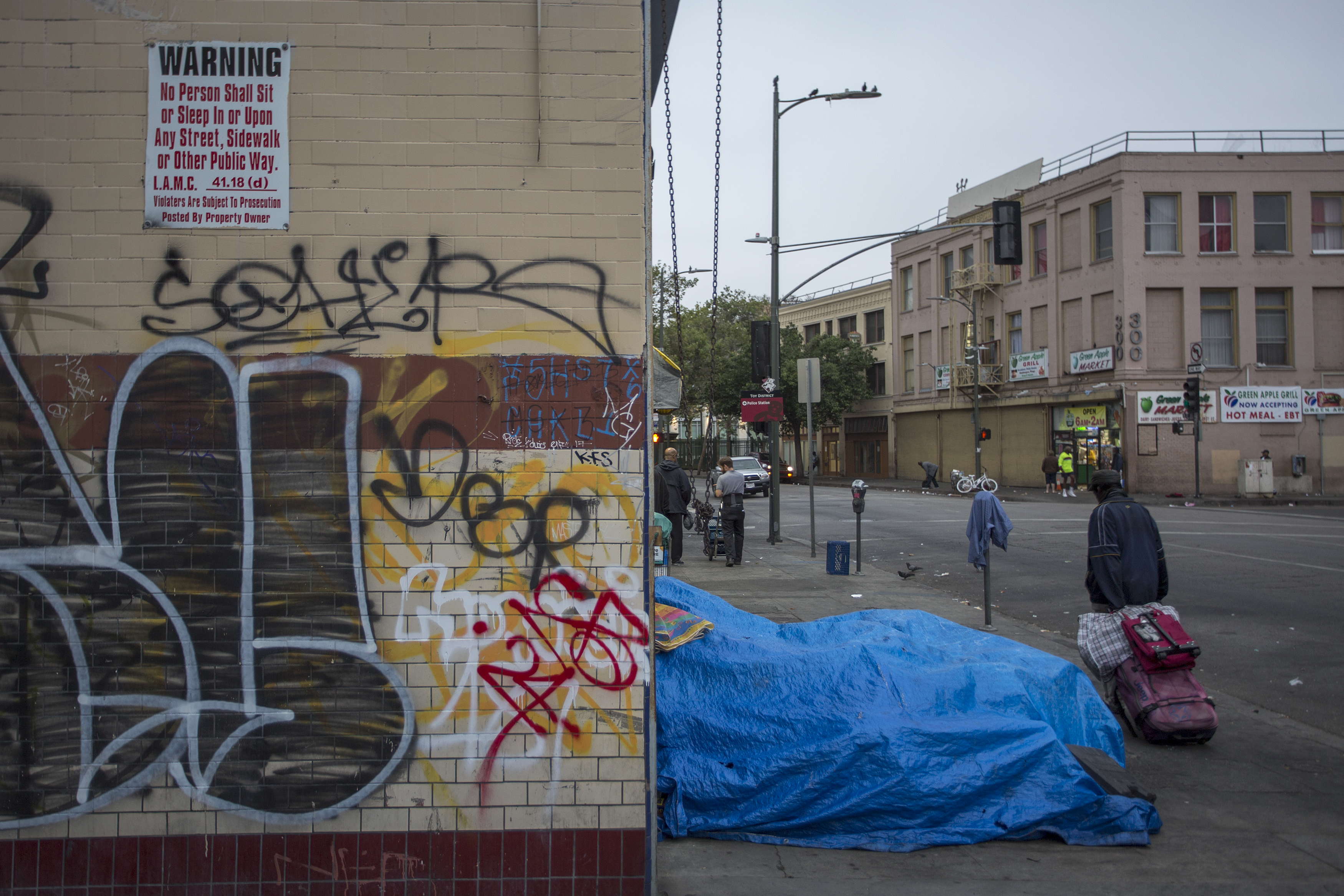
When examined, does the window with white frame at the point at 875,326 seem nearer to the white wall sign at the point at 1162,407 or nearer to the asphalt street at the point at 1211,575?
the white wall sign at the point at 1162,407

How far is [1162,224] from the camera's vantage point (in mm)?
33438

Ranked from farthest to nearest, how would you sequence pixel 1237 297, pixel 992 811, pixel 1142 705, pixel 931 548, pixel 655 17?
1. pixel 1237 297
2. pixel 931 548
3. pixel 655 17
4. pixel 1142 705
5. pixel 992 811

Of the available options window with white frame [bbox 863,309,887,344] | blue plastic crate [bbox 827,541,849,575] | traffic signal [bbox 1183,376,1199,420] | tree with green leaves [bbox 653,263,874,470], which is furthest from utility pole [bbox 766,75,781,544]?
window with white frame [bbox 863,309,887,344]

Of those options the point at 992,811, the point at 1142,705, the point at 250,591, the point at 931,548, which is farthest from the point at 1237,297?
the point at 250,591

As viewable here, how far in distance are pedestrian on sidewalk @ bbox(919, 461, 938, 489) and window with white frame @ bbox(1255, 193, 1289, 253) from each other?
557 inches

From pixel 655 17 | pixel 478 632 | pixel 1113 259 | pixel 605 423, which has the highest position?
pixel 1113 259

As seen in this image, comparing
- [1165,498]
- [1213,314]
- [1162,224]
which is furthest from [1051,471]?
[1162,224]

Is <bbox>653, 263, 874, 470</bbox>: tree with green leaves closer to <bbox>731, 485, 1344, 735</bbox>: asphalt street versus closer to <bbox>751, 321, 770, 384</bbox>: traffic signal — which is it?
<bbox>731, 485, 1344, 735</bbox>: asphalt street

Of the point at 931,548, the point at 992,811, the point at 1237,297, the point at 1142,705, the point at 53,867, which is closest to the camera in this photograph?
the point at 53,867

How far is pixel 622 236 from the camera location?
3986 millimetres

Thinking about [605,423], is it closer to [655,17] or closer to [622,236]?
[622,236]

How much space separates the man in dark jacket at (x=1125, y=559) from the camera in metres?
6.30

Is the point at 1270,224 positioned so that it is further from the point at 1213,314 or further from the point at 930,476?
the point at 930,476

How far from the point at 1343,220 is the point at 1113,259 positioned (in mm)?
8094
